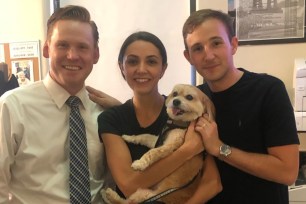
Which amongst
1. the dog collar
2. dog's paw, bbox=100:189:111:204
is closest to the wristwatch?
the dog collar

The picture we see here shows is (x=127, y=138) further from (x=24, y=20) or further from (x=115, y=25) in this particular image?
(x=24, y=20)

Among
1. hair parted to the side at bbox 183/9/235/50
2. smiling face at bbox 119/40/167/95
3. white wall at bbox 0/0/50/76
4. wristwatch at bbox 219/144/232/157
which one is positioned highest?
white wall at bbox 0/0/50/76

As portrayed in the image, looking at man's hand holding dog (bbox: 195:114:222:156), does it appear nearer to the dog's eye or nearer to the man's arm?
the dog's eye

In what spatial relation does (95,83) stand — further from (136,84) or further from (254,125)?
(254,125)

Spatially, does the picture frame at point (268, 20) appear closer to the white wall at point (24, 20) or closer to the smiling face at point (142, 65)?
the smiling face at point (142, 65)

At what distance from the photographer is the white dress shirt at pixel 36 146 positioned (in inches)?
50.8

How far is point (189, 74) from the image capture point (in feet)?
8.66

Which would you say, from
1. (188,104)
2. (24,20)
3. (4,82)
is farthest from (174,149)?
(24,20)

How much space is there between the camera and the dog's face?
141cm

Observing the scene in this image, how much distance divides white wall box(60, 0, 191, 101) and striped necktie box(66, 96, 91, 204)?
1362mm

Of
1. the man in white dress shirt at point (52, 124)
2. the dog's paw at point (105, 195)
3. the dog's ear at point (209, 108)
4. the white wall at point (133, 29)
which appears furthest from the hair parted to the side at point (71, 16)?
the white wall at point (133, 29)

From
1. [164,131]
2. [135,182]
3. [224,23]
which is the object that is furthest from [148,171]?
[224,23]

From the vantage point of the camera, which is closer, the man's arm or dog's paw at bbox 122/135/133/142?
the man's arm

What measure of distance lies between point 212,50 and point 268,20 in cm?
116
